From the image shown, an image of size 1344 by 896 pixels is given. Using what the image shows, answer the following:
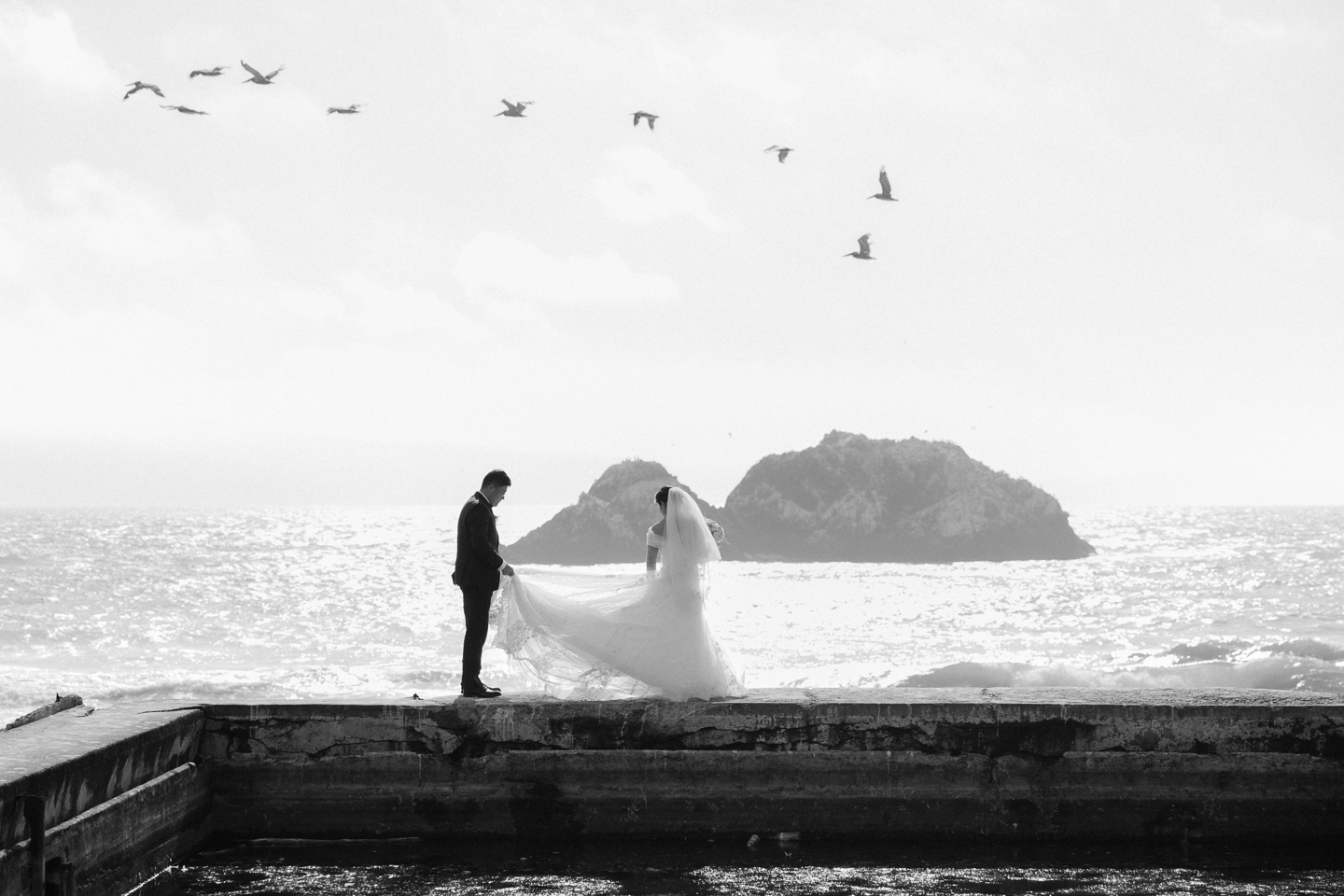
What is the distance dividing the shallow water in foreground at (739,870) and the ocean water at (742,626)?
5.05ft

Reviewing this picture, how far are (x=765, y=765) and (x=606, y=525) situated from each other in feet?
318

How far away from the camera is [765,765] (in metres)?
7.48

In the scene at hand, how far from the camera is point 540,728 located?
7539 millimetres

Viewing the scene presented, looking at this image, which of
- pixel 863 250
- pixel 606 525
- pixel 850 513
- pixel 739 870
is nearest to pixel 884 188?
pixel 863 250

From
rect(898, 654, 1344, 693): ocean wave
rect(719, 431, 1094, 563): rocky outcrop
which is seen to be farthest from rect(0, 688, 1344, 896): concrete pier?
rect(719, 431, 1094, 563): rocky outcrop

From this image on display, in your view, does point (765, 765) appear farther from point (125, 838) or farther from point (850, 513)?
point (850, 513)

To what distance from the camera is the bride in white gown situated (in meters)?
7.84

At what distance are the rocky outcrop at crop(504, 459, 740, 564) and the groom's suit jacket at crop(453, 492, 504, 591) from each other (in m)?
92.4

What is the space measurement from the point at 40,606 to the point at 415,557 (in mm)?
42345

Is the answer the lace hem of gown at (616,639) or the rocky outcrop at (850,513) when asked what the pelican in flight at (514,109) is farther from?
the rocky outcrop at (850,513)

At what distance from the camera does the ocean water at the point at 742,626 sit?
2248 cm

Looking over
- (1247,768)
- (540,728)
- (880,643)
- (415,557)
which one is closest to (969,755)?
(1247,768)

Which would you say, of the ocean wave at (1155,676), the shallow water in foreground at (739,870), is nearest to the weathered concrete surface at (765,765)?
the shallow water in foreground at (739,870)

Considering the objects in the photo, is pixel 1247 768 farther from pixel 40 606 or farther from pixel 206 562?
pixel 206 562
